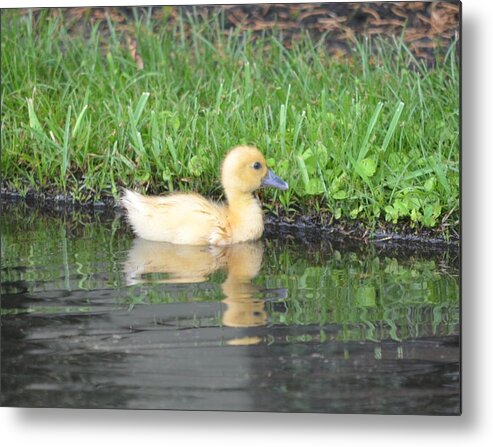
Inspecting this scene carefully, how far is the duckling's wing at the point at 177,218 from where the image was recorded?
17.1 feet

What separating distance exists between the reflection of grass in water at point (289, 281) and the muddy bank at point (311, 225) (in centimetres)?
4

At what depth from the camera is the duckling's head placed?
17.1 feet

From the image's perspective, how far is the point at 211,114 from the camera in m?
5.24

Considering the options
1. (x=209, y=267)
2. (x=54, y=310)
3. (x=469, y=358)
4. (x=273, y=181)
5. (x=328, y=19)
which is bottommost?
(x=469, y=358)

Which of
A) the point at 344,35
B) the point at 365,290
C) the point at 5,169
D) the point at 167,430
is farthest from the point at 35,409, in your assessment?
the point at 344,35

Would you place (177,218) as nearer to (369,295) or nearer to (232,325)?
(232,325)

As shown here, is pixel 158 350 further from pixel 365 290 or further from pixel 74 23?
pixel 74 23

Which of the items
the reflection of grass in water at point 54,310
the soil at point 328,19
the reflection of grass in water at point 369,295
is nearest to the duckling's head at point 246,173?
the reflection of grass in water at point 369,295

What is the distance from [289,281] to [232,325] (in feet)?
0.86

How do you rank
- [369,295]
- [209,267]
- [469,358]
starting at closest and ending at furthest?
[469,358] < [369,295] < [209,267]

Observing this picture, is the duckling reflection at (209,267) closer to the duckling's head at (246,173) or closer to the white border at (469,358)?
the duckling's head at (246,173)

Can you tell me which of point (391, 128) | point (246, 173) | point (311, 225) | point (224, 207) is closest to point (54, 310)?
point (224, 207)

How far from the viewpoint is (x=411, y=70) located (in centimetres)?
520

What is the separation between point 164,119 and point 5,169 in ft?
1.70
